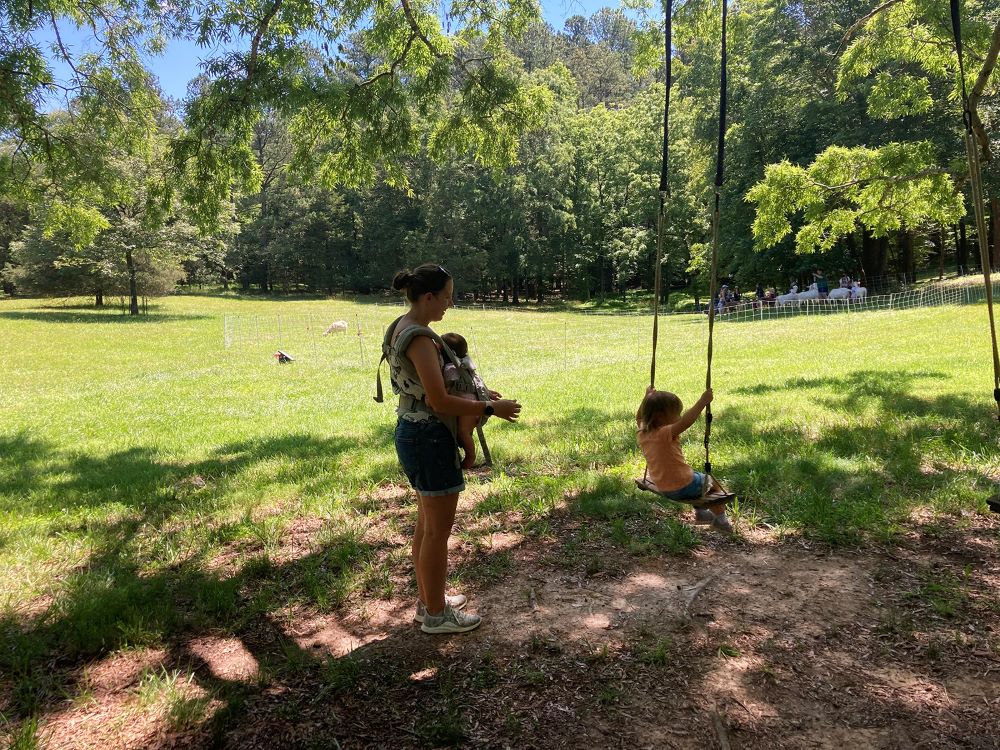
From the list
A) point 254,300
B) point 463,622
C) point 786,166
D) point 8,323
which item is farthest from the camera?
point 254,300

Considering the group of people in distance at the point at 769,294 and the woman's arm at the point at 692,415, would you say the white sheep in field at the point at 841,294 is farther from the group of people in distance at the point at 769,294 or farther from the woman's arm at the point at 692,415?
the woman's arm at the point at 692,415

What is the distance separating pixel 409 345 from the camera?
3.05 metres

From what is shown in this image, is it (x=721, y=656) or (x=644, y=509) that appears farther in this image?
(x=644, y=509)

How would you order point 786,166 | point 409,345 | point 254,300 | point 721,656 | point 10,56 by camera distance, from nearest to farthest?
1. point 409,345
2. point 721,656
3. point 10,56
4. point 786,166
5. point 254,300

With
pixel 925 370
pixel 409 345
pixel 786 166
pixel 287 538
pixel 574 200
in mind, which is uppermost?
pixel 574 200

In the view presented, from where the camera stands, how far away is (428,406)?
10.2 feet

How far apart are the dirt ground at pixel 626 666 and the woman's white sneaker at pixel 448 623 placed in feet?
0.18

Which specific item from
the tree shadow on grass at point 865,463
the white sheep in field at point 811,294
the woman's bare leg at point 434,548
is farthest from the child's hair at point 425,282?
the white sheep in field at point 811,294

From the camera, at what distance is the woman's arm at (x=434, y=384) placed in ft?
9.79

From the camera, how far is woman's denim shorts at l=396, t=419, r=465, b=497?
3141mm

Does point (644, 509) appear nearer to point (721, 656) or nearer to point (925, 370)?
point (721, 656)

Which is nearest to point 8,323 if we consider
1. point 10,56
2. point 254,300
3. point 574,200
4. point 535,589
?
point 254,300

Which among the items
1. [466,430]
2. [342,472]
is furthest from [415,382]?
[342,472]

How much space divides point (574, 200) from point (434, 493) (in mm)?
53481
